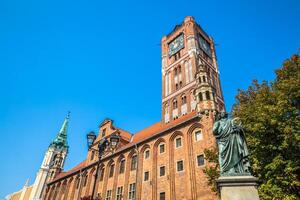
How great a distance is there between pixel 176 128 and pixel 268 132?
10522mm

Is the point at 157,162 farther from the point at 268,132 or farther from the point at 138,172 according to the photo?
the point at 268,132

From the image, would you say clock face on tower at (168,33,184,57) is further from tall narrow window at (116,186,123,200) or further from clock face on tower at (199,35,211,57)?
tall narrow window at (116,186,123,200)

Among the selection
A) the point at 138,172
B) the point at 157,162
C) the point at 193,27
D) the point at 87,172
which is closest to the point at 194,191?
the point at 157,162

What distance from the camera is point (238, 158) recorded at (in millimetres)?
6336

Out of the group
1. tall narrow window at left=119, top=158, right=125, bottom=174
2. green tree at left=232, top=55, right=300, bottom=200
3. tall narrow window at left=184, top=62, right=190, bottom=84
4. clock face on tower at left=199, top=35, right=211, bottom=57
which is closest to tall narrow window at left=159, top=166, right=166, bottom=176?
tall narrow window at left=119, top=158, right=125, bottom=174

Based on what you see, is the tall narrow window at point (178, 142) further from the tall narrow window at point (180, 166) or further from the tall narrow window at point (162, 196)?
the tall narrow window at point (162, 196)

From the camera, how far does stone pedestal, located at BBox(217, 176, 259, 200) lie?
18.1 ft

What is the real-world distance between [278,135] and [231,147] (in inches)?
239

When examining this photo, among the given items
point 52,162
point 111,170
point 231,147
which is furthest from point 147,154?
point 52,162

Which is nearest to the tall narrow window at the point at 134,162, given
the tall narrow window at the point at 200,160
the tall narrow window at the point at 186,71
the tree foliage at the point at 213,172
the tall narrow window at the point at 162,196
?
the tall narrow window at the point at 162,196

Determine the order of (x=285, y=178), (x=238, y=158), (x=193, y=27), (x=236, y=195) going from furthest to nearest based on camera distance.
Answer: (x=193, y=27)
(x=285, y=178)
(x=238, y=158)
(x=236, y=195)

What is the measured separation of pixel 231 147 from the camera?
654 centimetres

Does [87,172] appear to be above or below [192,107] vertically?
below

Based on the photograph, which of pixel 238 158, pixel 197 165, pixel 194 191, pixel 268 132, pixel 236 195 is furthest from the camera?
pixel 197 165
